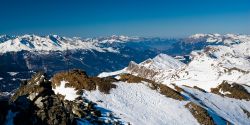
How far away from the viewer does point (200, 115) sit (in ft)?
258

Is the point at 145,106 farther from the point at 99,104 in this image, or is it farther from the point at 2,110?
the point at 2,110

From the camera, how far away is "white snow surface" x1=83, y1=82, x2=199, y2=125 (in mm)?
70250

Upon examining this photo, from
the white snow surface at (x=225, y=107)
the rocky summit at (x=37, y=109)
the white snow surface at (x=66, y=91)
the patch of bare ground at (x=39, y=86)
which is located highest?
the patch of bare ground at (x=39, y=86)

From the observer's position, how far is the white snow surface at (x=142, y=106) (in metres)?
70.2

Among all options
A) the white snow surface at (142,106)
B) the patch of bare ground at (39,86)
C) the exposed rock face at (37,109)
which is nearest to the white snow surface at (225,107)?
the white snow surface at (142,106)

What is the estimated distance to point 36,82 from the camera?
5897cm

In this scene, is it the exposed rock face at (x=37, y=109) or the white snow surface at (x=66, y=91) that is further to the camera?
the white snow surface at (x=66, y=91)

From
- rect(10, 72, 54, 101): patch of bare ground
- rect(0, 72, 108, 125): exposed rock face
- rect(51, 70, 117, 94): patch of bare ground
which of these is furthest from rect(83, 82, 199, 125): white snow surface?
rect(0, 72, 108, 125): exposed rock face

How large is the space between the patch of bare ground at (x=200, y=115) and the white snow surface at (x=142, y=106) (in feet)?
3.51

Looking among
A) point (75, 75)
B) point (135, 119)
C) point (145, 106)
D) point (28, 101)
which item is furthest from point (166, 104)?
point (28, 101)

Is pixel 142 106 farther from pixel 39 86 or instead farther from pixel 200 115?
pixel 39 86

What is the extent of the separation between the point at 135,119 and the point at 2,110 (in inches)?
1090

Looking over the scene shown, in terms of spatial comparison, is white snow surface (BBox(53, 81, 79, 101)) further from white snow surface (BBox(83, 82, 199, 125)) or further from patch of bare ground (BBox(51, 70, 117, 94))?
white snow surface (BBox(83, 82, 199, 125))

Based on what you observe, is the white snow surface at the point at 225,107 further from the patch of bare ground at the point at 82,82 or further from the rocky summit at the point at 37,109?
the rocky summit at the point at 37,109
